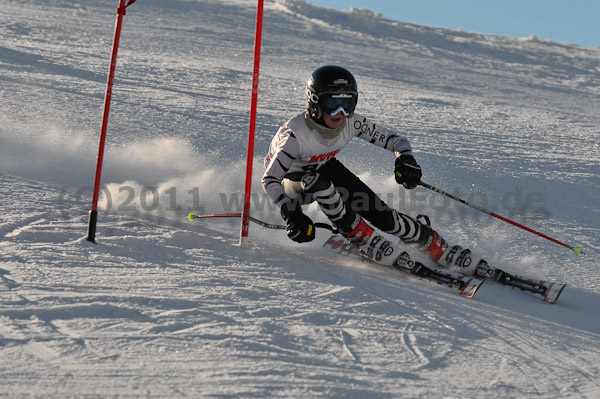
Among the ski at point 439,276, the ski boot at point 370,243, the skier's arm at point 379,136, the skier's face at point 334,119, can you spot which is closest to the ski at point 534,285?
the ski at point 439,276

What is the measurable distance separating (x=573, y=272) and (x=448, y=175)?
7.97 feet

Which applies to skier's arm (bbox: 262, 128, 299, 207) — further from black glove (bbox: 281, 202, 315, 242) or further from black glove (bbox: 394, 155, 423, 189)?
black glove (bbox: 394, 155, 423, 189)

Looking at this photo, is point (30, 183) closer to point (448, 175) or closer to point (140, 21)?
point (448, 175)

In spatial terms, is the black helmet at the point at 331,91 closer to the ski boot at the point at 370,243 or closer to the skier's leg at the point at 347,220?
the skier's leg at the point at 347,220

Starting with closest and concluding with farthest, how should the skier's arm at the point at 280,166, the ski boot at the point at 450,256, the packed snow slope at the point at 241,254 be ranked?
the packed snow slope at the point at 241,254 < the skier's arm at the point at 280,166 < the ski boot at the point at 450,256

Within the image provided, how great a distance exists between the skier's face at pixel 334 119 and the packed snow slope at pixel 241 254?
0.88 m

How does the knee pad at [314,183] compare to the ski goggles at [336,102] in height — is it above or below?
below

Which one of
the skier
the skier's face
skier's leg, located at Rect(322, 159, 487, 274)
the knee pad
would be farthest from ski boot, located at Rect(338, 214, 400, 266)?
the skier's face

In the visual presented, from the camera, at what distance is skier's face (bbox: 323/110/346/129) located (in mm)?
3750

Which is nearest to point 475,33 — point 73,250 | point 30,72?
point 30,72

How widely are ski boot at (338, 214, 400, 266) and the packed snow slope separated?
0.09 metres

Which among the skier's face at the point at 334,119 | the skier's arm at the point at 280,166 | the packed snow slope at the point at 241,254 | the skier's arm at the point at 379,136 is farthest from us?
the skier's arm at the point at 379,136

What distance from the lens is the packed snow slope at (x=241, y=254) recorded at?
2328 mm

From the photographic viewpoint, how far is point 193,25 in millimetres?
17062
